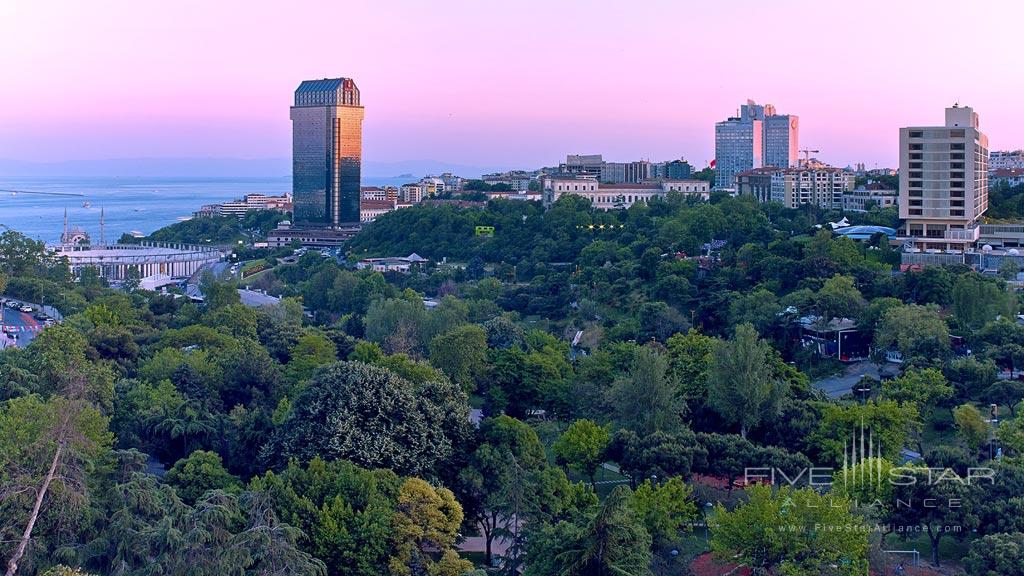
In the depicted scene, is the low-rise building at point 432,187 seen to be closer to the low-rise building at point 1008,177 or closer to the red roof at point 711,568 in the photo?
the low-rise building at point 1008,177

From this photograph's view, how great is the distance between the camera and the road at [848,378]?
19844 millimetres

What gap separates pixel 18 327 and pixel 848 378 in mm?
16805

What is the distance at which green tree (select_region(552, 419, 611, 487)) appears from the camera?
47.9 ft

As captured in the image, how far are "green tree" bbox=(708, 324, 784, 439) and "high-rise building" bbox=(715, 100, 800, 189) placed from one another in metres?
49.4

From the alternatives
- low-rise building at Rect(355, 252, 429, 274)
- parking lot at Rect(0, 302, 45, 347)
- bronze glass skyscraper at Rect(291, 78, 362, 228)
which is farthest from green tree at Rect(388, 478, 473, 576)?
bronze glass skyscraper at Rect(291, 78, 362, 228)

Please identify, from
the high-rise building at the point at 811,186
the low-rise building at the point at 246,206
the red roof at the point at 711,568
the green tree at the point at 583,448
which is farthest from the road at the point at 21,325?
the low-rise building at the point at 246,206

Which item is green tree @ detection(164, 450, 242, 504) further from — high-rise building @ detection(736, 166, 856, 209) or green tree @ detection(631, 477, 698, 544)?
high-rise building @ detection(736, 166, 856, 209)

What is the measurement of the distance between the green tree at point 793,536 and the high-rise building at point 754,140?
5476 cm

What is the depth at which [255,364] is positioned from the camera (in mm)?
18734

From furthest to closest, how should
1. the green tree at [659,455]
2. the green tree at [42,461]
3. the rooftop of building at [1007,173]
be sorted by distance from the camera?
the rooftop of building at [1007,173] → the green tree at [659,455] → the green tree at [42,461]

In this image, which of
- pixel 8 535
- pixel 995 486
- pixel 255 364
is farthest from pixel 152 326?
pixel 995 486

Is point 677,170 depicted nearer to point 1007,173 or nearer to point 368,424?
point 1007,173

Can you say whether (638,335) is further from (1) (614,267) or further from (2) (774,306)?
(1) (614,267)

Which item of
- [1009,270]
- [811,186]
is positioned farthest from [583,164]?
[1009,270]
